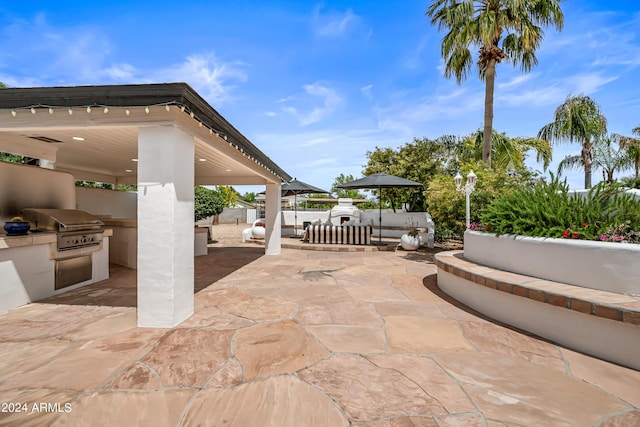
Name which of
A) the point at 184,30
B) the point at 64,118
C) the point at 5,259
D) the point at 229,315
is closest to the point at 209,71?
the point at 184,30

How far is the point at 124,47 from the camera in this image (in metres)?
6.71

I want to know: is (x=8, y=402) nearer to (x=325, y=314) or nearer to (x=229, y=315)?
(x=229, y=315)

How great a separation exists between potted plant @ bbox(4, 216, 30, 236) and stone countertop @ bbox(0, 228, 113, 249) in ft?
0.25

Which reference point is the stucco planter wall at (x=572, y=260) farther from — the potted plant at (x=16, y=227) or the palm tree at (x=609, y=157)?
the palm tree at (x=609, y=157)

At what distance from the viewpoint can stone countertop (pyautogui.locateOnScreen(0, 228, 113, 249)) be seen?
364 centimetres

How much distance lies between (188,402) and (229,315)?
1691 mm

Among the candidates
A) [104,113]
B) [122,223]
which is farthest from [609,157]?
[122,223]

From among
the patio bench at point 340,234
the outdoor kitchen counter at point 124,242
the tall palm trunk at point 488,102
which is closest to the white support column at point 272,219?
the patio bench at point 340,234

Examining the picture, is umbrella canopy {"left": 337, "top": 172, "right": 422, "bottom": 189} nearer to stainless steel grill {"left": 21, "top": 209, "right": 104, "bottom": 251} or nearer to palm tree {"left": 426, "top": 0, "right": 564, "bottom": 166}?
palm tree {"left": 426, "top": 0, "right": 564, "bottom": 166}

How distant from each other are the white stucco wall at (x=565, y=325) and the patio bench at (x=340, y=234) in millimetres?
6336

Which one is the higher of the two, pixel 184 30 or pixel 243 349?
pixel 184 30

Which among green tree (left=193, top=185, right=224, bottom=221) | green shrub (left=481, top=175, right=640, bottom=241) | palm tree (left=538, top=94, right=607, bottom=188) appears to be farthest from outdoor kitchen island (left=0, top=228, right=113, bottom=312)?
palm tree (left=538, top=94, right=607, bottom=188)

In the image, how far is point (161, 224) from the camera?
10.3 feet

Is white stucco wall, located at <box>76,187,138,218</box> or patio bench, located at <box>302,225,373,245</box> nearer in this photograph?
white stucco wall, located at <box>76,187,138,218</box>
